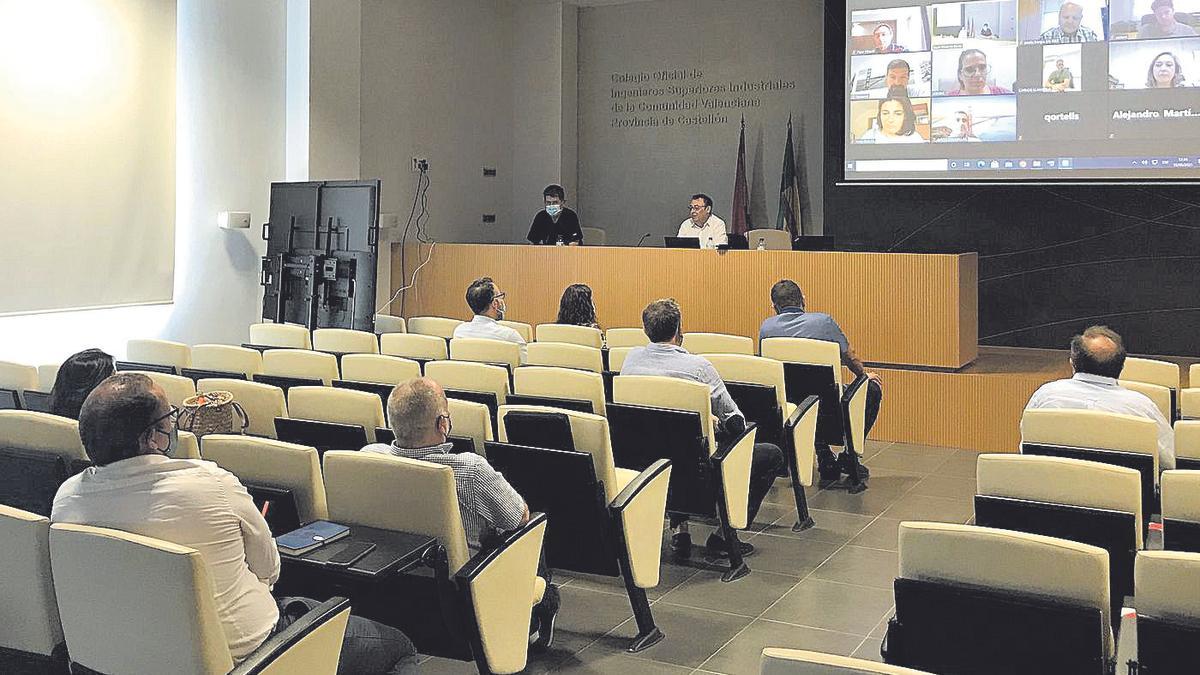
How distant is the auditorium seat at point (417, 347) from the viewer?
7059 millimetres

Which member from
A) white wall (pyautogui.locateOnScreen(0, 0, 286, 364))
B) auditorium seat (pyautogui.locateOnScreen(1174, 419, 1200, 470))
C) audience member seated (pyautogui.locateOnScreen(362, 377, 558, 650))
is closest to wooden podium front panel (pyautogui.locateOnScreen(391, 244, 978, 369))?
white wall (pyautogui.locateOnScreen(0, 0, 286, 364))

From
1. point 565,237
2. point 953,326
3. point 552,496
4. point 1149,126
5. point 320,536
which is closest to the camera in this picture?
point 320,536

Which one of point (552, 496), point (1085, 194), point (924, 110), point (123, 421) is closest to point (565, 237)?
point (924, 110)

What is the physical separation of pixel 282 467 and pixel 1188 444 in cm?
336

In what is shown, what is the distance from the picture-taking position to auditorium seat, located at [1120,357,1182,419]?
6285 mm

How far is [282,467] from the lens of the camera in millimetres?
3627

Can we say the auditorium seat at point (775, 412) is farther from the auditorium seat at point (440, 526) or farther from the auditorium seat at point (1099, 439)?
the auditorium seat at point (440, 526)

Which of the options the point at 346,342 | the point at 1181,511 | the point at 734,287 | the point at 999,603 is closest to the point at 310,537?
the point at 999,603

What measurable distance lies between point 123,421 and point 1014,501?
261 cm

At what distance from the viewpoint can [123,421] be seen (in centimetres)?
299

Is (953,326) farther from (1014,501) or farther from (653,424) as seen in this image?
(1014,501)

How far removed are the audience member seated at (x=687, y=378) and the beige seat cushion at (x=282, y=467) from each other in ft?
7.08

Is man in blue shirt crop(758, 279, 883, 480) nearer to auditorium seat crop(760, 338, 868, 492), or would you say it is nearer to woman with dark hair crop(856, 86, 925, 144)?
auditorium seat crop(760, 338, 868, 492)

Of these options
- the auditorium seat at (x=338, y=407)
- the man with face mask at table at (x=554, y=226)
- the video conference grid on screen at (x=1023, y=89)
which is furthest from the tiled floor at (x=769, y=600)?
the man with face mask at table at (x=554, y=226)
